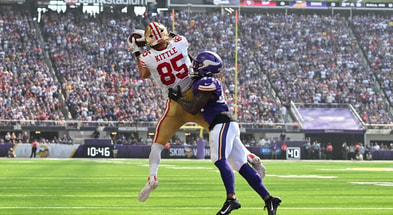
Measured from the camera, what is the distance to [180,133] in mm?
48594

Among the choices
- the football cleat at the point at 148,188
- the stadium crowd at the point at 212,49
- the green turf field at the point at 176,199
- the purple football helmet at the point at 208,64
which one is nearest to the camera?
the purple football helmet at the point at 208,64

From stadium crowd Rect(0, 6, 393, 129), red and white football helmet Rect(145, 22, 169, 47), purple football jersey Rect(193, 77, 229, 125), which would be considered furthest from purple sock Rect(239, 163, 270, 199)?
stadium crowd Rect(0, 6, 393, 129)

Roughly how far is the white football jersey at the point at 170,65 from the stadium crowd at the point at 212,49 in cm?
3627

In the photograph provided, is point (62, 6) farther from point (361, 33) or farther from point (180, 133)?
point (361, 33)

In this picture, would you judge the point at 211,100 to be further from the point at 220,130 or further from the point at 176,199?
the point at 176,199

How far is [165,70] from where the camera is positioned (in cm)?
1026

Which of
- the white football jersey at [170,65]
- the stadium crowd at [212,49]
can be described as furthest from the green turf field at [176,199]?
the stadium crowd at [212,49]

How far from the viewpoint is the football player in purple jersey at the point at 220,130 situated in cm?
908

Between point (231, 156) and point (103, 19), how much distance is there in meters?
49.3

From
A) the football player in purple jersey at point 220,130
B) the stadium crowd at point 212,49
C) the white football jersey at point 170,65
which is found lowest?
the stadium crowd at point 212,49

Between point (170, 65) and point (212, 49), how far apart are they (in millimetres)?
44622

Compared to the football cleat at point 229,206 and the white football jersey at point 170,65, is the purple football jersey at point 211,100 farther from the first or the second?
the football cleat at point 229,206

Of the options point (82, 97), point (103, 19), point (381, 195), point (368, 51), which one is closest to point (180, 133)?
point (82, 97)

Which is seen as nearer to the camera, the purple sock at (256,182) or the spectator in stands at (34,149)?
the purple sock at (256,182)
